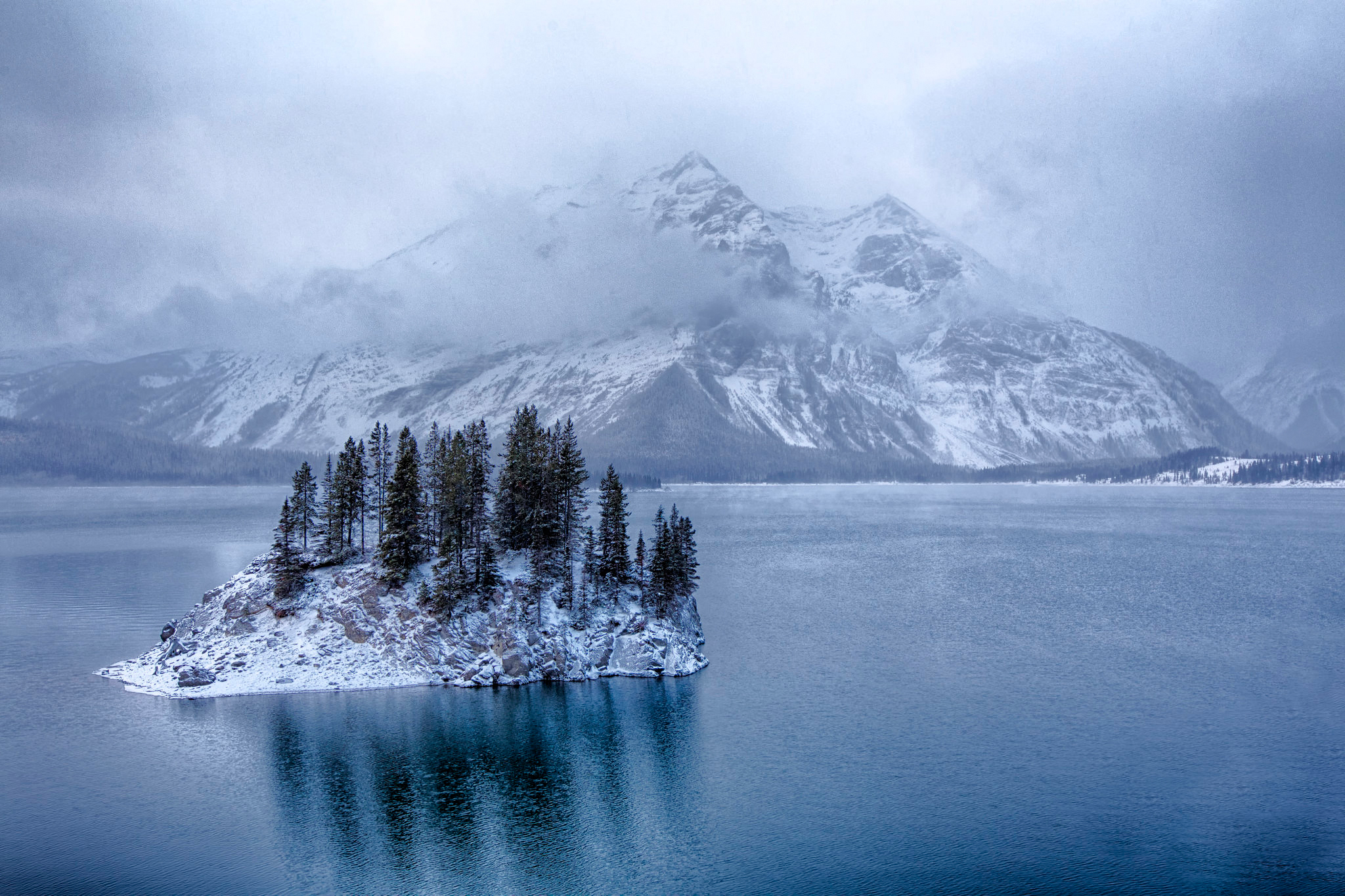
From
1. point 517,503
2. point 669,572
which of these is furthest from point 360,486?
point 669,572

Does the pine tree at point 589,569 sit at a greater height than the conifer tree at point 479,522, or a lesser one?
lesser

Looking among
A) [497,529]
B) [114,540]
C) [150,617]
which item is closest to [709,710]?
[497,529]

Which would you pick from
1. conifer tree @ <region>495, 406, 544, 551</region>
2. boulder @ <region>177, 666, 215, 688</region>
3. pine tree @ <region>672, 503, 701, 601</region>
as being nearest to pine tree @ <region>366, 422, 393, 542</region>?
conifer tree @ <region>495, 406, 544, 551</region>

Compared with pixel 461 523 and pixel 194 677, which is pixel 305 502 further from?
pixel 194 677

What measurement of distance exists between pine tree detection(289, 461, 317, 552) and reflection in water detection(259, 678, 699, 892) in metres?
22.4

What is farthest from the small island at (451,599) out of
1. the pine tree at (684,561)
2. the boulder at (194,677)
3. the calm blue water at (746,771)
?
the calm blue water at (746,771)

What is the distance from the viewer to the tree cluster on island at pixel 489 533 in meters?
81.8

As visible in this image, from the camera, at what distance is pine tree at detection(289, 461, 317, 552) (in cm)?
9131

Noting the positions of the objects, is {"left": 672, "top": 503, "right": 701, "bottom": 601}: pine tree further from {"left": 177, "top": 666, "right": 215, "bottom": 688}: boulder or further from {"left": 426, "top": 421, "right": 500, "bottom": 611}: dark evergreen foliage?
{"left": 177, "top": 666, "right": 215, "bottom": 688}: boulder

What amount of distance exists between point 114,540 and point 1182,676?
615 feet

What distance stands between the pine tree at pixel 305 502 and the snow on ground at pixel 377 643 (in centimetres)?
780

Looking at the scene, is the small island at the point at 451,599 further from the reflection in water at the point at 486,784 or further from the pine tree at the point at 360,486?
the reflection in water at the point at 486,784

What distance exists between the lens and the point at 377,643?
78.9 m

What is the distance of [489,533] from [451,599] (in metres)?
10.5
